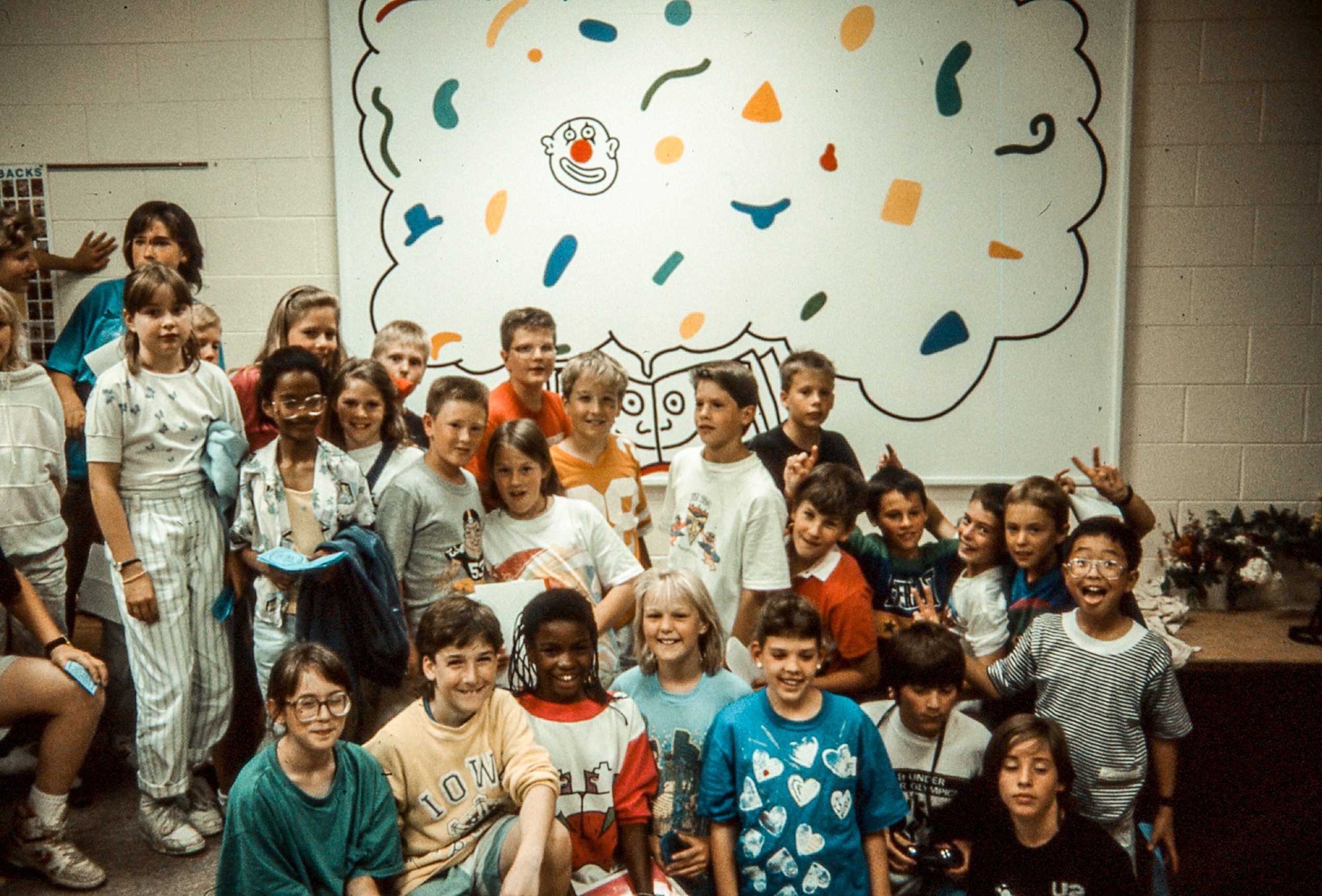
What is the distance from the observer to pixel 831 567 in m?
2.39

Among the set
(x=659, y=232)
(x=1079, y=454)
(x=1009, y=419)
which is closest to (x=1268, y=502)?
(x=1079, y=454)

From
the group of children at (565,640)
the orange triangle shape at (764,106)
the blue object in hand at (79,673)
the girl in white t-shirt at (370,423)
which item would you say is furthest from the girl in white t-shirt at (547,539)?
the orange triangle shape at (764,106)

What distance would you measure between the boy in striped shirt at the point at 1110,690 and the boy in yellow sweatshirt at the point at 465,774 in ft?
3.64

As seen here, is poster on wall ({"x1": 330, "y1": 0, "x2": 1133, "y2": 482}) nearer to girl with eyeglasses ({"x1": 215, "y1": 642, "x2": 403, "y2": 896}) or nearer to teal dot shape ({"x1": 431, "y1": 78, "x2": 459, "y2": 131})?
teal dot shape ({"x1": 431, "y1": 78, "x2": 459, "y2": 131})

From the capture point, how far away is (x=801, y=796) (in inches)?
77.3

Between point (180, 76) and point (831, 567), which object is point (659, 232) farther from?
point (180, 76)

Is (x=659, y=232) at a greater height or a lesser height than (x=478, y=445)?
greater

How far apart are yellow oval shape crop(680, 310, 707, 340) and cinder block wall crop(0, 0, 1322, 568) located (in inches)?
39.7

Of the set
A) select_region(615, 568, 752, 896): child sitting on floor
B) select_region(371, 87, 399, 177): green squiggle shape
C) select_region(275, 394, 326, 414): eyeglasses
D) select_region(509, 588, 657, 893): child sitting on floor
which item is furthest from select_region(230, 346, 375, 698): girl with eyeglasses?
select_region(371, 87, 399, 177): green squiggle shape

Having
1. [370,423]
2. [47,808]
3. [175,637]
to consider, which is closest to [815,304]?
[370,423]

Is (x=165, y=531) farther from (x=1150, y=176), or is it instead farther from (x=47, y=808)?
(x=1150, y=176)

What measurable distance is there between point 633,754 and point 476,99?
2.30 m

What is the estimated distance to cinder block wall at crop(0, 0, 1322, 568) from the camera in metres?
3.33

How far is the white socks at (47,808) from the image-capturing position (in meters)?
2.29
